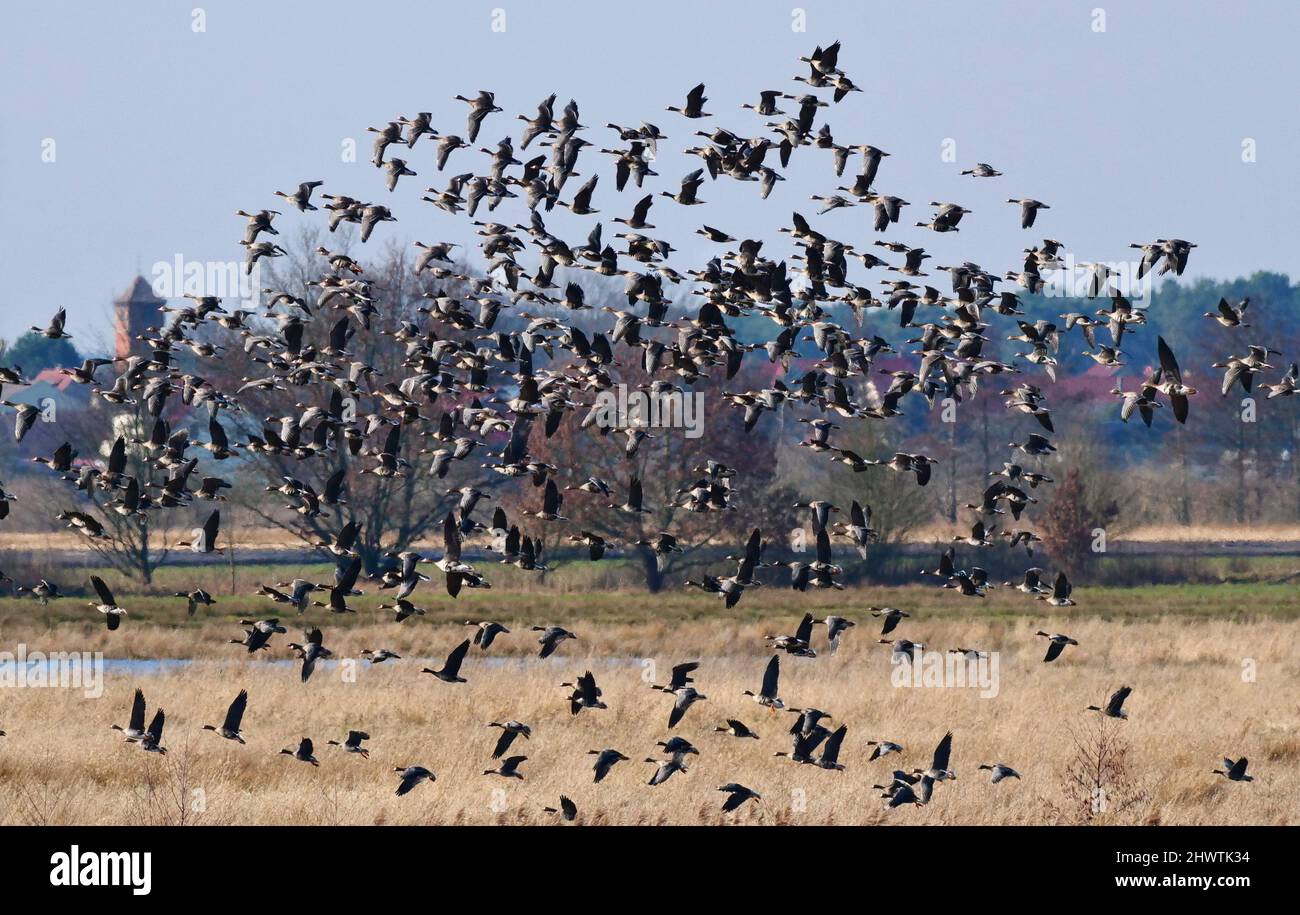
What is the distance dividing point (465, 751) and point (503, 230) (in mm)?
7002

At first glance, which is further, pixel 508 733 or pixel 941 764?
pixel 508 733

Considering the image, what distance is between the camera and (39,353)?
140 metres

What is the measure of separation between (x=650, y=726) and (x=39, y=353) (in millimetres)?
120919

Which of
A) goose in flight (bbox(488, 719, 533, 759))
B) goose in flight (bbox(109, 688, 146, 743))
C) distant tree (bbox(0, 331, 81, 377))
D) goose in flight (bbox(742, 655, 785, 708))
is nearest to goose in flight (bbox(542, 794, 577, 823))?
goose in flight (bbox(488, 719, 533, 759))

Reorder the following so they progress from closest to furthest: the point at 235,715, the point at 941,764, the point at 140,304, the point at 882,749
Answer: the point at 941,764 → the point at 882,749 → the point at 235,715 → the point at 140,304

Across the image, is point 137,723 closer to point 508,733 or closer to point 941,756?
point 508,733

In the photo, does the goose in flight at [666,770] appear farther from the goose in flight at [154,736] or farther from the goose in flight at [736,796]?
the goose in flight at [154,736]

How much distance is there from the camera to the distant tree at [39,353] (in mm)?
137750

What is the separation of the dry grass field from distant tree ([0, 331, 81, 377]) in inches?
3886

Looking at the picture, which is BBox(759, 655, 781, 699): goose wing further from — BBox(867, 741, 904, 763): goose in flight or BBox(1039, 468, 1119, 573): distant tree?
BBox(1039, 468, 1119, 573): distant tree

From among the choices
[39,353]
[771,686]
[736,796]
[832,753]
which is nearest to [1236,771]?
[832,753]

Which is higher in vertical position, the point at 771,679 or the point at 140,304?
the point at 140,304

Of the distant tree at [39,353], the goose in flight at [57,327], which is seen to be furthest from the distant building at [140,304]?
the goose in flight at [57,327]
